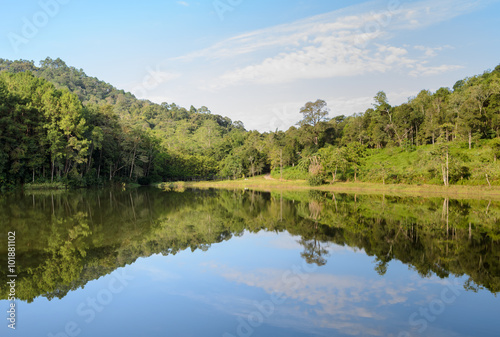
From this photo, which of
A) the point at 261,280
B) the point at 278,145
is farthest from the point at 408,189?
the point at 278,145

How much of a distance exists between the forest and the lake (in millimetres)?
27563

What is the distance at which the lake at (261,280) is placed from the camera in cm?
650

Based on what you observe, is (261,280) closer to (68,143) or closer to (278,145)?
(68,143)

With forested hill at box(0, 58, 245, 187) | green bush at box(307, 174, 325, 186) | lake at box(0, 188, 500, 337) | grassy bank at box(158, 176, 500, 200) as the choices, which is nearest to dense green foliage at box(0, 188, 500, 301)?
lake at box(0, 188, 500, 337)

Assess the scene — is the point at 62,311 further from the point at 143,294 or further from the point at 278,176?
the point at 278,176

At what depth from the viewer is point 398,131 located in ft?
200

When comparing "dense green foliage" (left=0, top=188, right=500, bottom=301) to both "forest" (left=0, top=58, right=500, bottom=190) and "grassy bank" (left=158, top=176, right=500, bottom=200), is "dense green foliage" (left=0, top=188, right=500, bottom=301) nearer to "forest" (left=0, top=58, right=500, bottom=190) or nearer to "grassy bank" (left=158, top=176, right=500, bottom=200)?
"grassy bank" (left=158, top=176, right=500, bottom=200)

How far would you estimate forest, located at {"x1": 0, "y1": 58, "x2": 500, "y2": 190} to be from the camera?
39844 millimetres

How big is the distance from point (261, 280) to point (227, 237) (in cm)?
618

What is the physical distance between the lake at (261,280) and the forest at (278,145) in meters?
27.6

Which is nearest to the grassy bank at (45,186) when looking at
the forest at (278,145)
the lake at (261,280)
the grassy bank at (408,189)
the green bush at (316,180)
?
the forest at (278,145)

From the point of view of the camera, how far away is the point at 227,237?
15273 millimetres

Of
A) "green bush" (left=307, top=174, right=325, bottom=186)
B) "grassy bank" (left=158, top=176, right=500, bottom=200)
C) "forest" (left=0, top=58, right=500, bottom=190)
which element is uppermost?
"forest" (left=0, top=58, right=500, bottom=190)

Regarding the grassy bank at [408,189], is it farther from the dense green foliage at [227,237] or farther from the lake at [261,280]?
the lake at [261,280]
